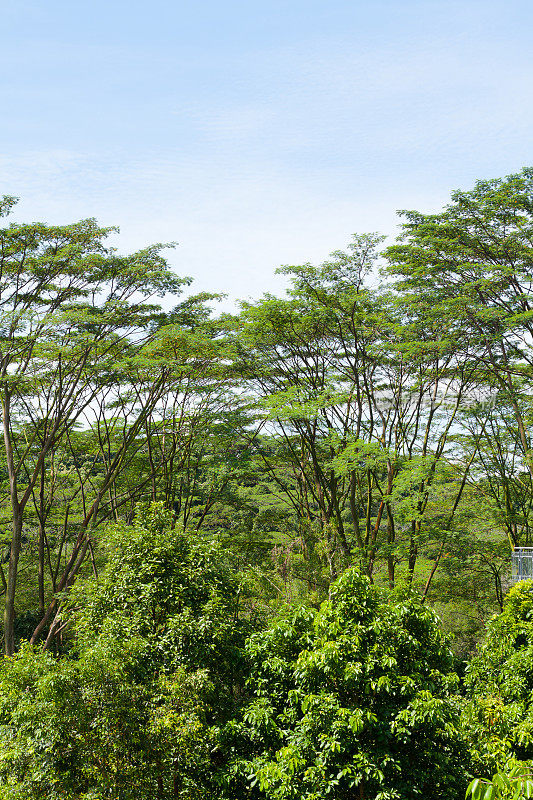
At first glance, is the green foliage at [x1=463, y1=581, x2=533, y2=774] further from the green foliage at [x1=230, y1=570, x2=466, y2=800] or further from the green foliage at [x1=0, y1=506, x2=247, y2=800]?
the green foliage at [x1=0, y1=506, x2=247, y2=800]

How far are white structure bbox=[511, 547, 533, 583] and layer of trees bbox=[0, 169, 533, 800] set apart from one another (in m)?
2.19

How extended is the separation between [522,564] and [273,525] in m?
10.6

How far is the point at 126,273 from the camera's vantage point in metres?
16.6

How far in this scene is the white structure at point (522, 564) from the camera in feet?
47.4

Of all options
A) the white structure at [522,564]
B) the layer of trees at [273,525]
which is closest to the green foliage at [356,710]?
the layer of trees at [273,525]

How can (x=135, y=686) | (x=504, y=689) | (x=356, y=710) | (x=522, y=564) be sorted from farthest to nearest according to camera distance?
1. (x=522, y=564)
2. (x=504, y=689)
3. (x=135, y=686)
4. (x=356, y=710)

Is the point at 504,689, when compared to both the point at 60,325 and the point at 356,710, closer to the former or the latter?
the point at 356,710

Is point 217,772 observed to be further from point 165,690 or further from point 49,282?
point 49,282

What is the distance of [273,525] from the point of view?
23625 mm

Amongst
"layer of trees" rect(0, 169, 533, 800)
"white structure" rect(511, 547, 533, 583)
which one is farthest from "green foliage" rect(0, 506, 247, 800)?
"white structure" rect(511, 547, 533, 583)

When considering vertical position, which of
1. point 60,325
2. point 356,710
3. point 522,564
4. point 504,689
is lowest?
point 504,689

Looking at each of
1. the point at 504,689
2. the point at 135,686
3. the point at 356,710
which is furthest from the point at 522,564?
the point at 135,686

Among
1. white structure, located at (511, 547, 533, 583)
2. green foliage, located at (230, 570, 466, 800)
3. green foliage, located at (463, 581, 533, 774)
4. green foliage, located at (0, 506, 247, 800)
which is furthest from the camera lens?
white structure, located at (511, 547, 533, 583)

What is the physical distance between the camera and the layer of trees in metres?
7.04
